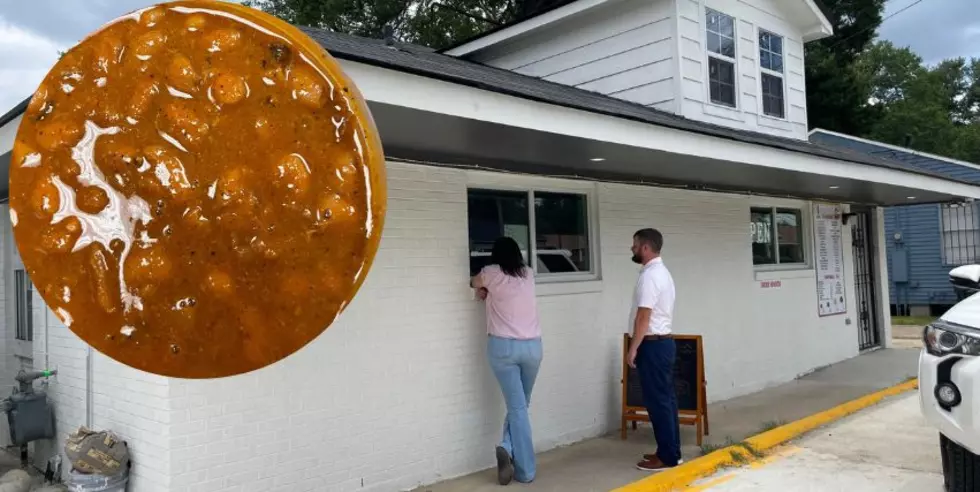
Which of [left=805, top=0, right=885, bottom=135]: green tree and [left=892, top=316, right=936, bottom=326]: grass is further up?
[left=805, top=0, right=885, bottom=135]: green tree

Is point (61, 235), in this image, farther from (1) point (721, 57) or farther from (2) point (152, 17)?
(1) point (721, 57)

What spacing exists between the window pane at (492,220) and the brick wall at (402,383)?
0.17 metres

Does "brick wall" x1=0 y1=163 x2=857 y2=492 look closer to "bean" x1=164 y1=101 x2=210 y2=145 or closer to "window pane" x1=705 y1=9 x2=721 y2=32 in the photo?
"window pane" x1=705 y1=9 x2=721 y2=32

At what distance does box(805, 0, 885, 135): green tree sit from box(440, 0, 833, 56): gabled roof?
10.8 m

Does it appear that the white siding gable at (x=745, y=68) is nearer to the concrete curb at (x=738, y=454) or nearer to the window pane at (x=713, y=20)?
the window pane at (x=713, y=20)

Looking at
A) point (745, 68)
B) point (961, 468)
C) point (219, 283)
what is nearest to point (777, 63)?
point (745, 68)

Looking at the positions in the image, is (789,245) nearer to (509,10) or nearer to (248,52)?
(248,52)

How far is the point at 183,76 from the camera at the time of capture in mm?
1393

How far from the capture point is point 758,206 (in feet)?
30.4

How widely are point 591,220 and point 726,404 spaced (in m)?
2.83

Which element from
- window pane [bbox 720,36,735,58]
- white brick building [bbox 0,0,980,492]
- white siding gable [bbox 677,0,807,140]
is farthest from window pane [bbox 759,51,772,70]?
window pane [bbox 720,36,735,58]

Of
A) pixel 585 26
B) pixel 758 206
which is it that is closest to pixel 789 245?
pixel 758 206

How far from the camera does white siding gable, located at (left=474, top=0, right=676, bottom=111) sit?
8.48 m

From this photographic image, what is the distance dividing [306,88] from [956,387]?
398 cm
